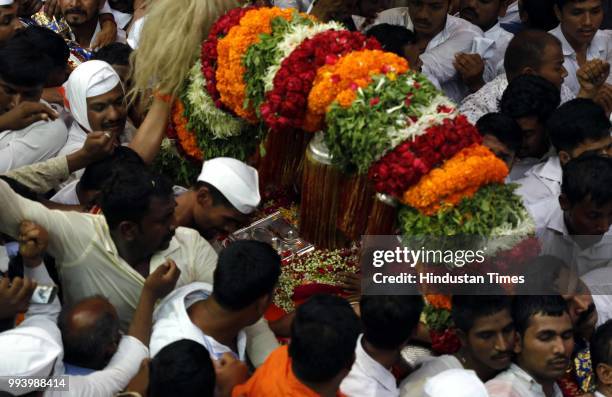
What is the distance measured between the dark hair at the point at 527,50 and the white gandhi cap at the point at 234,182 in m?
2.34

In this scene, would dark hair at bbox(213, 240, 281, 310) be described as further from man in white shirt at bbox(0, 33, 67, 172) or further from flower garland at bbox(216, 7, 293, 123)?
man in white shirt at bbox(0, 33, 67, 172)

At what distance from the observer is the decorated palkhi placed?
4492 millimetres

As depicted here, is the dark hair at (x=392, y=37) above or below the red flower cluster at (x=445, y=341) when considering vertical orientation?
above

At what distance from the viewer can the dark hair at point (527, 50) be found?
20.8 feet

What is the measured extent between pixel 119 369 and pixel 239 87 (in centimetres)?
184

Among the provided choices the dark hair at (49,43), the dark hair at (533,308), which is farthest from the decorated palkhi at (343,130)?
the dark hair at (49,43)

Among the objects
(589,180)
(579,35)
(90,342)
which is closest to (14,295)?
(90,342)

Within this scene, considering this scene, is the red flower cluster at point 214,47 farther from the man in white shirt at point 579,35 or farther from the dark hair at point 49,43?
the man in white shirt at point 579,35

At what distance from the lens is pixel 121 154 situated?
16.9ft

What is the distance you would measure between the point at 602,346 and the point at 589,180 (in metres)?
0.99

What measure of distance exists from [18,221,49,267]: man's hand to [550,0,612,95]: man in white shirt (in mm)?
4216

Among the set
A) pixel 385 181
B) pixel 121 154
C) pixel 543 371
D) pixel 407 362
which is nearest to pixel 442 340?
pixel 407 362

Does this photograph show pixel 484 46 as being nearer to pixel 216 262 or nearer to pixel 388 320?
pixel 216 262

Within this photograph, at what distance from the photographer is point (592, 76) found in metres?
6.32
